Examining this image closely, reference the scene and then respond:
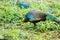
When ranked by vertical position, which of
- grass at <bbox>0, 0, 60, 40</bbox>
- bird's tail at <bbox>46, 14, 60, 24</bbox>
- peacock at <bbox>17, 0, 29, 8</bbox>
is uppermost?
bird's tail at <bbox>46, 14, 60, 24</bbox>

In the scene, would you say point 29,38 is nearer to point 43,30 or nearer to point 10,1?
point 43,30

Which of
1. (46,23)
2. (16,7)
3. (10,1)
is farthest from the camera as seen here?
(10,1)

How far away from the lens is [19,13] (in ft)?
25.7

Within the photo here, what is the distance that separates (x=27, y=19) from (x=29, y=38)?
1.05 meters

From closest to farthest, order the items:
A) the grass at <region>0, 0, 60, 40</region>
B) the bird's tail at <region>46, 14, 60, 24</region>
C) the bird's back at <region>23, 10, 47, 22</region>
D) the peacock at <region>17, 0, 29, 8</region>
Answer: the grass at <region>0, 0, 60, 40</region>
the bird's back at <region>23, 10, 47, 22</region>
the bird's tail at <region>46, 14, 60, 24</region>
the peacock at <region>17, 0, 29, 8</region>

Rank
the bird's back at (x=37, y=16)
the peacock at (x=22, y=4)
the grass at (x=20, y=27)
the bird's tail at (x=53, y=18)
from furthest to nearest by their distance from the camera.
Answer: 1. the peacock at (x=22, y=4)
2. the bird's tail at (x=53, y=18)
3. the bird's back at (x=37, y=16)
4. the grass at (x=20, y=27)

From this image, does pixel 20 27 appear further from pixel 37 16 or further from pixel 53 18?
pixel 53 18

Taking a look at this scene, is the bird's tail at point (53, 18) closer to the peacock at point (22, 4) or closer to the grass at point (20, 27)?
the grass at point (20, 27)

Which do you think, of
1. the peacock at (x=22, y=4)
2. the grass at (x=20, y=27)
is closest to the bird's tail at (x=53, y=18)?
the grass at (x=20, y=27)

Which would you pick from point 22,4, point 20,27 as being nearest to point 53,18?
point 20,27

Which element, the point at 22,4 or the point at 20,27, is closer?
the point at 20,27

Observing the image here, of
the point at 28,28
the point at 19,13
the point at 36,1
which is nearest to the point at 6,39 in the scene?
the point at 28,28

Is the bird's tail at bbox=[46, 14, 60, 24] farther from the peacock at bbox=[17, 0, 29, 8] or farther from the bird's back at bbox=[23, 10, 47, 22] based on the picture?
the peacock at bbox=[17, 0, 29, 8]

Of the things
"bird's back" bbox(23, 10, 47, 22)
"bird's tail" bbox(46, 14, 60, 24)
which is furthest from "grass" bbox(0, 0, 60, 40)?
"bird's back" bbox(23, 10, 47, 22)
